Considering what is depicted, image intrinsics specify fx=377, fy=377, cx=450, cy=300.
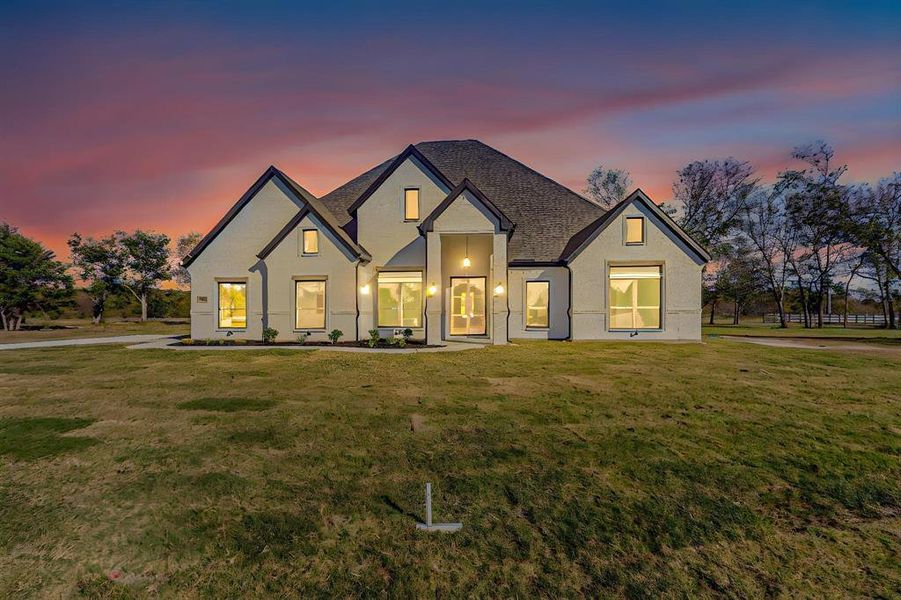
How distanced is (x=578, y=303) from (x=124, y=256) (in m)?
48.6

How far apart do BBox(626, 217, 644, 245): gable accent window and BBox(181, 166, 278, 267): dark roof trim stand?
18.5m

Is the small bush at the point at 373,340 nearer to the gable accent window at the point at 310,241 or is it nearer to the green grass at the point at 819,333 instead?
the gable accent window at the point at 310,241

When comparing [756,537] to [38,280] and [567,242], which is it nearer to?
[567,242]

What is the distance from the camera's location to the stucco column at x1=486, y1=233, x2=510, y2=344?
17234mm

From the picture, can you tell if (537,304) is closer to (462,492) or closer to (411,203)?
(411,203)

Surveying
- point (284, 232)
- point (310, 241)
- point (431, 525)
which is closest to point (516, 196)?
point (310, 241)

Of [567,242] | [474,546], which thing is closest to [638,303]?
[567,242]

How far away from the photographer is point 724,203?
37688 millimetres

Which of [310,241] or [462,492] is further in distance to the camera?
[310,241]

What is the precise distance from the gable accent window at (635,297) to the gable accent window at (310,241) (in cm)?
1503

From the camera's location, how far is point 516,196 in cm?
2380

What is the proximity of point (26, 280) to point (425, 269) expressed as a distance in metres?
40.3

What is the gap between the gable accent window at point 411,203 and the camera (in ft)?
65.0

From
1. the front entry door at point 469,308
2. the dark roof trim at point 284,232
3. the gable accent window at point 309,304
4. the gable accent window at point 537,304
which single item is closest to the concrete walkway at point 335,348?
the gable accent window at point 309,304
